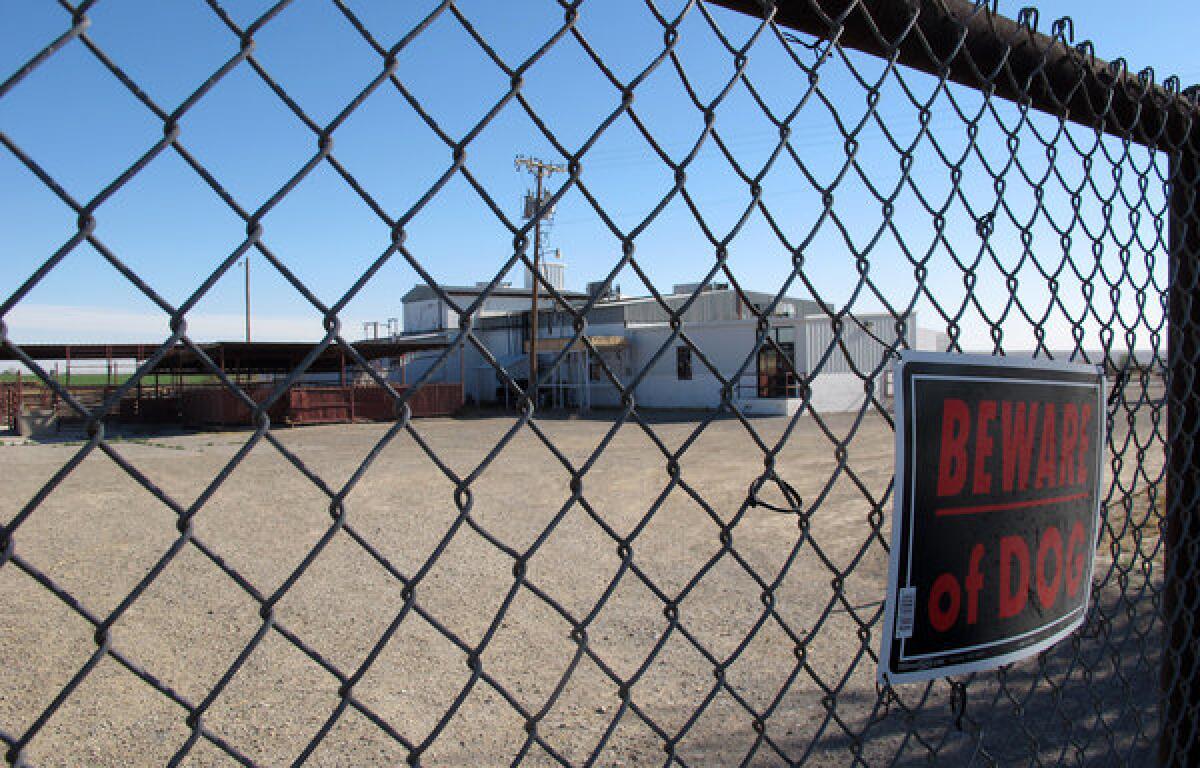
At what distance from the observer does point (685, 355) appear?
28.4 metres

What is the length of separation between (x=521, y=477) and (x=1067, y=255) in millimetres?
10760

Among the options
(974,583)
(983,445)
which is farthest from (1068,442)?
(974,583)

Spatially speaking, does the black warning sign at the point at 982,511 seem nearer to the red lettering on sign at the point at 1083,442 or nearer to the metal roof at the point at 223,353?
the red lettering on sign at the point at 1083,442

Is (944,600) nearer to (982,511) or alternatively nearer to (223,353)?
(982,511)

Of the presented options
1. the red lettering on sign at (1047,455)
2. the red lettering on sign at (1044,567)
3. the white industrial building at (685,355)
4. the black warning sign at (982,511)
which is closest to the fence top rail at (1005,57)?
the black warning sign at (982,511)

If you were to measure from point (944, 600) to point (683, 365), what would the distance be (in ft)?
88.8

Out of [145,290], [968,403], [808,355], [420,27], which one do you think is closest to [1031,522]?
[968,403]

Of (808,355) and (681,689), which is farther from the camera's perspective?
(808,355)

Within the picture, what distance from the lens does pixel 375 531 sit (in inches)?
329

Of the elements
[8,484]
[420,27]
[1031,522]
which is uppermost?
[420,27]

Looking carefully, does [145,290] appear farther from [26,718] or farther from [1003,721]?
[26,718]

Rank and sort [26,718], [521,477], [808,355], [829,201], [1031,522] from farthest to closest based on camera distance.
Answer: [808,355] < [521,477] < [26,718] < [1031,522] < [829,201]

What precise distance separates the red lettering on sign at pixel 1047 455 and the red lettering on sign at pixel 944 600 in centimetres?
33

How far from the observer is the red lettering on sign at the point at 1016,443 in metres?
1.65
